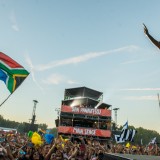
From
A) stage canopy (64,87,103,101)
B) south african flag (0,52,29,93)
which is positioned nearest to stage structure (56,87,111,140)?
stage canopy (64,87,103,101)

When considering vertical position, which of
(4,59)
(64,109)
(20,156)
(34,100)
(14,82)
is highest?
(34,100)

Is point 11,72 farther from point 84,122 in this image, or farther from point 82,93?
point 82,93

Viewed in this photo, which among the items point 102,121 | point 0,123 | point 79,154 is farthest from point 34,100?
point 0,123

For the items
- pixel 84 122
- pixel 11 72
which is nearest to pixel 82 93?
pixel 84 122

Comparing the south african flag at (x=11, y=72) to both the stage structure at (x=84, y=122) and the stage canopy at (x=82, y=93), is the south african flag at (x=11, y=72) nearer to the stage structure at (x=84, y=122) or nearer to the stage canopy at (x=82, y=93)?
the stage structure at (x=84, y=122)

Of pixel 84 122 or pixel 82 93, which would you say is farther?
pixel 82 93

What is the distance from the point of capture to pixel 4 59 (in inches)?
402

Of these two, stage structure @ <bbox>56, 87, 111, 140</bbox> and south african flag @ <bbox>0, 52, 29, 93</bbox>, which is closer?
south african flag @ <bbox>0, 52, 29, 93</bbox>

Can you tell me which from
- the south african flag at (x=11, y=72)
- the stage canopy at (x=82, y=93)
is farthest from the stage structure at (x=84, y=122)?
the south african flag at (x=11, y=72)

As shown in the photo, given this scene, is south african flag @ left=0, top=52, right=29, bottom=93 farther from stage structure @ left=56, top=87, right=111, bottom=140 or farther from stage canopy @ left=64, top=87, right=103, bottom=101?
stage canopy @ left=64, top=87, right=103, bottom=101

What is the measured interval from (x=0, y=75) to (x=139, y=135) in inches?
6290

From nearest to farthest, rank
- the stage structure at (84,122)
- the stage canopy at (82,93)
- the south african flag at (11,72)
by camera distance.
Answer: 1. the south african flag at (11,72)
2. the stage structure at (84,122)
3. the stage canopy at (82,93)

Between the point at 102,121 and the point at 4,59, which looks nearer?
the point at 4,59

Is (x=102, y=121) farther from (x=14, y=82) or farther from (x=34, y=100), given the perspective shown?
(x=14, y=82)
